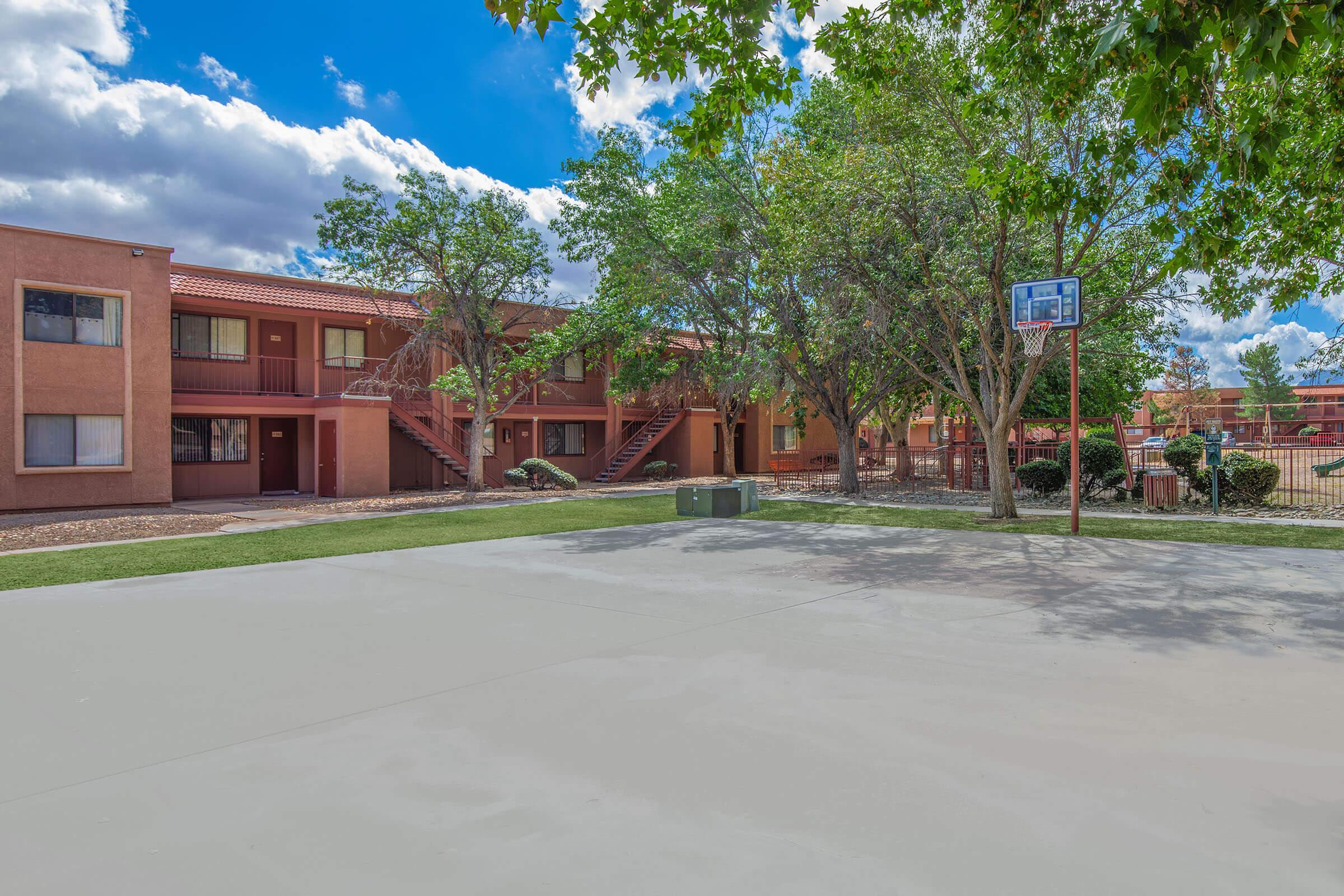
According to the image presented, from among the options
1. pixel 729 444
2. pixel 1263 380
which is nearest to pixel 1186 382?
pixel 1263 380

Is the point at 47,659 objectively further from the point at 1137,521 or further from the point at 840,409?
the point at 840,409

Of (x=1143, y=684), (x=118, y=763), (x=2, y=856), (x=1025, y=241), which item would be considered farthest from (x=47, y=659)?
(x=1025, y=241)

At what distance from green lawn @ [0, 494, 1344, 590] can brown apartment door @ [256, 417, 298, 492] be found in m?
9.95

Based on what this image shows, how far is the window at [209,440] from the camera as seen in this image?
23.6m

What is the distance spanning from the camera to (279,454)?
2606cm

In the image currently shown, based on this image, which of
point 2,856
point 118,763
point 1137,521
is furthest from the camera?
point 1137,521

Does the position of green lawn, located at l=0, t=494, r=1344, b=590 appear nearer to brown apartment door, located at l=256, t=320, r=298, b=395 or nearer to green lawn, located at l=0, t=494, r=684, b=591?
green lawn, located at l=0, t=494, r=684, b=591

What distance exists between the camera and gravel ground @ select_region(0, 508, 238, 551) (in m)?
14.6

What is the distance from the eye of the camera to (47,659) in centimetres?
630

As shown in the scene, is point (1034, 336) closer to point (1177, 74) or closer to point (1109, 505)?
point (1109, 505)

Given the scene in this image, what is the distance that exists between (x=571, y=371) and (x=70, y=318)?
1647 cm

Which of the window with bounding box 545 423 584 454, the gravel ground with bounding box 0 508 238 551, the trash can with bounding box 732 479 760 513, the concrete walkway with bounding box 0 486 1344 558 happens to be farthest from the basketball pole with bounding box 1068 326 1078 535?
the window with bounding box 545 423 584 454

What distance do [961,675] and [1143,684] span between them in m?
1.12

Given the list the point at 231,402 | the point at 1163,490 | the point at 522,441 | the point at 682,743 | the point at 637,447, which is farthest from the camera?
the point at 637,447
